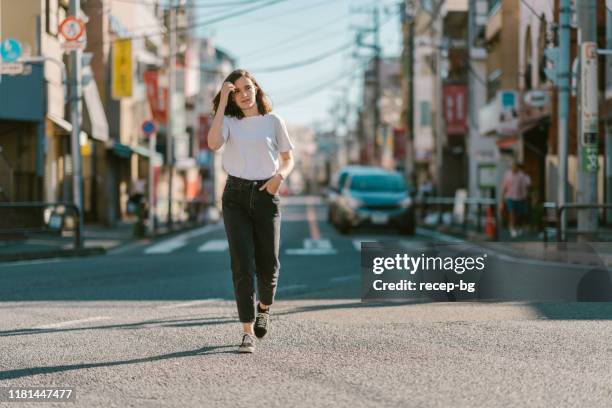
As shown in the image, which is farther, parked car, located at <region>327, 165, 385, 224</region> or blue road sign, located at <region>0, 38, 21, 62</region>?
parked car, located at <region>327, 165, 385, 224</region>

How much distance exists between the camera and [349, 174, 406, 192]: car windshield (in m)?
26.3

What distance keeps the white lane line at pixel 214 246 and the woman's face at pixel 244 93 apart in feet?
42.2

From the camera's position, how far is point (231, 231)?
21.1 feet

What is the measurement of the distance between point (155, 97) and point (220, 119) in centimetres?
3276

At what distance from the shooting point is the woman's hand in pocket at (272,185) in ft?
20.9

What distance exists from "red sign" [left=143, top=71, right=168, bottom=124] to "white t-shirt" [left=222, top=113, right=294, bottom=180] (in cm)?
3214

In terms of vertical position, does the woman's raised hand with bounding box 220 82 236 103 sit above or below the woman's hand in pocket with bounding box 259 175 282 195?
above

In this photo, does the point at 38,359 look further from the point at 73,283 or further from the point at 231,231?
the point at 73,283

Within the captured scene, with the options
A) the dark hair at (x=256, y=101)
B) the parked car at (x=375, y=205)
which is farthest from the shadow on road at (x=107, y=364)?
the parked car at (x=375, y=205)

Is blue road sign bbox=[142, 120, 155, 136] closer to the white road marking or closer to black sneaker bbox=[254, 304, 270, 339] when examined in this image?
the white road marking

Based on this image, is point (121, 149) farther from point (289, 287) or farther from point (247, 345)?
point (247, 345)

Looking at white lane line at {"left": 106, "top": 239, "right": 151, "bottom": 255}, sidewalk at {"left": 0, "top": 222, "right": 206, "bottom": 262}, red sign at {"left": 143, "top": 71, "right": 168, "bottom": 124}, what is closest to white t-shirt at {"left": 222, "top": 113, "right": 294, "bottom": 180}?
sidewalk at {"left": 0, "top": 222, "right": 206, "bottom": 262}

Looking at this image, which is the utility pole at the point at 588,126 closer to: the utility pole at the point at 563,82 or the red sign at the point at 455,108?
the utility pole at the point at 563,82

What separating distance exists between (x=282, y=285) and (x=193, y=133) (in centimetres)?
5988
